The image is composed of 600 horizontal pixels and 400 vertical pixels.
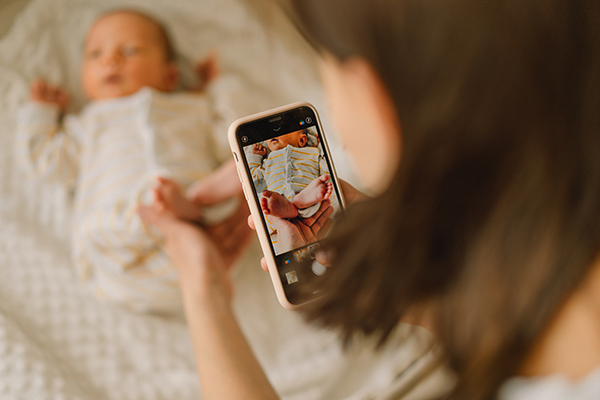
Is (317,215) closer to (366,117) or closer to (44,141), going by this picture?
(366,117)

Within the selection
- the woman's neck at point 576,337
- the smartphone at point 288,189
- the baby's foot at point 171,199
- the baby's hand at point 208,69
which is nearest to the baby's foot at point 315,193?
the smartphone at point 288,189

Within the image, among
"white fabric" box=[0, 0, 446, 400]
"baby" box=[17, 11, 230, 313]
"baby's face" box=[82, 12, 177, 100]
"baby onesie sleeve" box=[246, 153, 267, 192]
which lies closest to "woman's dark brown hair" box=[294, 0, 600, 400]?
"baby onesie sleeve" box=[246, 153, 267, 192]

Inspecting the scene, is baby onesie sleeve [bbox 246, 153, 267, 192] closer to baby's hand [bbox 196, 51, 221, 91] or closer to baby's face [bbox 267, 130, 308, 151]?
baby's face [bbox 267, 130, 308, 151]

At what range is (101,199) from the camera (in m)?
0.83

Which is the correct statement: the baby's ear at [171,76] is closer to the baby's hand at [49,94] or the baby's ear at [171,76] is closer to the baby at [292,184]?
the baby's hand at [49,94]

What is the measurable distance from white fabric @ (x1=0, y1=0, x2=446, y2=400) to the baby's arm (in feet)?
0.09

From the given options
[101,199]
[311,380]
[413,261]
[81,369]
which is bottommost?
[311,380]

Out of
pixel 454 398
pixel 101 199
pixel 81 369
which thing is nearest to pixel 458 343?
pixel 454 398

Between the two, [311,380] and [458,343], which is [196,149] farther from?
[458,343]

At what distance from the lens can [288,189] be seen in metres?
0.46

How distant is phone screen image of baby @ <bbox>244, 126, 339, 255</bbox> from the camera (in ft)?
1.51

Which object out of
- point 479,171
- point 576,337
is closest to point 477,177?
point 479,171

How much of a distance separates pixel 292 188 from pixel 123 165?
1.68ft

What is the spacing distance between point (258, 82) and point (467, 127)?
0.81 metres
